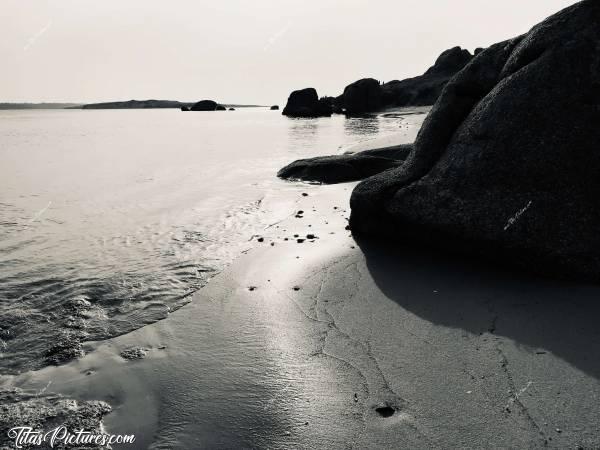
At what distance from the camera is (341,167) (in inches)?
534

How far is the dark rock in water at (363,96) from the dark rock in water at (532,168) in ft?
253

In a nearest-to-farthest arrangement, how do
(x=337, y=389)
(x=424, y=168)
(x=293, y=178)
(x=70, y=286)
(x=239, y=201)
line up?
(x=337, y=389) → (x=70, y=286) → (x=424, y=168) → (x=239, y=201) → (x=293, y=178)

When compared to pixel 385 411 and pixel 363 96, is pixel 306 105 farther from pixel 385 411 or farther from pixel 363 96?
pixel 385 411

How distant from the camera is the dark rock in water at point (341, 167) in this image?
44.1ft

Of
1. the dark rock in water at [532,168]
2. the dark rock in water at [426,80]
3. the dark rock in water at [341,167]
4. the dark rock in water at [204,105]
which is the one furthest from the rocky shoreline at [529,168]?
the dark rock in water at [204,105]

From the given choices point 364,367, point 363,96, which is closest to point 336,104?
point 363,96

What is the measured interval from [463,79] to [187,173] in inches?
476

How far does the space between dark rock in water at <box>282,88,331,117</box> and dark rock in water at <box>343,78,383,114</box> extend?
14.3 feet

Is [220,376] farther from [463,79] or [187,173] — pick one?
[187,173]

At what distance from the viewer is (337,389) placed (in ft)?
11.5

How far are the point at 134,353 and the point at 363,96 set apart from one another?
267 feet

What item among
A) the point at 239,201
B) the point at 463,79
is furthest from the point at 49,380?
the point at 239,201

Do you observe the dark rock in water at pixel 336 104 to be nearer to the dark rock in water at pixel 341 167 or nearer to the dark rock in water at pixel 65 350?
the dark rock in water at pixel 341 167

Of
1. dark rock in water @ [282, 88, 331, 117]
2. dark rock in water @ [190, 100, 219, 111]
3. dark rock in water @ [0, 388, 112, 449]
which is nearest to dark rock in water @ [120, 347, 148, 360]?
dark rock in water @ [0, 388, 112, 449]
